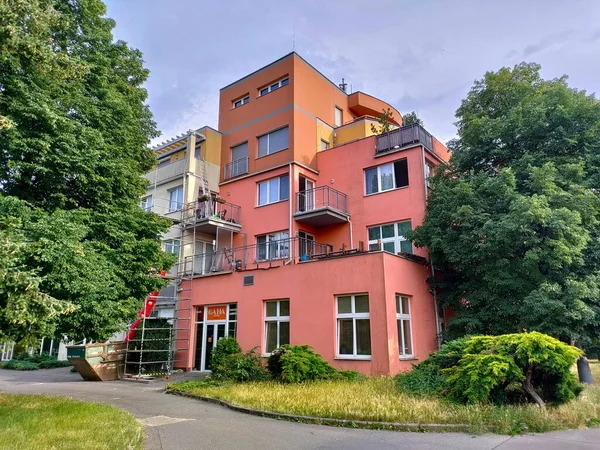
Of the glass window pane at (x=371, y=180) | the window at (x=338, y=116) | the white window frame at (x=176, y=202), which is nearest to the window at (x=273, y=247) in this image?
the glass window pane at (x=371, y=180)

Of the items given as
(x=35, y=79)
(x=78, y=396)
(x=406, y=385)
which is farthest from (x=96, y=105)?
(x=406, y=385)

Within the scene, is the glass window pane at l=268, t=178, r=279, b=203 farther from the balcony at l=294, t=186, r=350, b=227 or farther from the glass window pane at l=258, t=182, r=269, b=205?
the balcony at l=294, t=186, r=350, b=227

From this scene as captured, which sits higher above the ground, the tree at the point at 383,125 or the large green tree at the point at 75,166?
the tree at the point at 383,125

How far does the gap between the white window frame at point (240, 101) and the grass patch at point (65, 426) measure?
1783 cm

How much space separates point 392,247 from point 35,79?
13858 millimetres

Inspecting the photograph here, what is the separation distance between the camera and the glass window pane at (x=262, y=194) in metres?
21.3

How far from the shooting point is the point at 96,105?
44.0 ft

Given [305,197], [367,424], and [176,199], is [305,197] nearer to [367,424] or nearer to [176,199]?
[176,199]

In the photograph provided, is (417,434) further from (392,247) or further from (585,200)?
(392,247)

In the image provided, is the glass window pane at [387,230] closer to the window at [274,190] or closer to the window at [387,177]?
the window at [387,177]

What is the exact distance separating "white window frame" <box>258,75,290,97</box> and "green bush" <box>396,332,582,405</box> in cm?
1647

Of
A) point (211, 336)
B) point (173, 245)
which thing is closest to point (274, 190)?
point (173, 245)

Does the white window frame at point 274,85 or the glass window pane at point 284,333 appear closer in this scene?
the glass window pane at point 284,333

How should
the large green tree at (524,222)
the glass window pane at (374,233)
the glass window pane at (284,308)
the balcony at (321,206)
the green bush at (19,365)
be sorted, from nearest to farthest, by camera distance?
1. the large green tree at (524,222)
2. the glass window pane at (284,308)
3. the glass window pane at (374,233)
4. the balcony at (321,206)
5. the green bush at (19,365)
